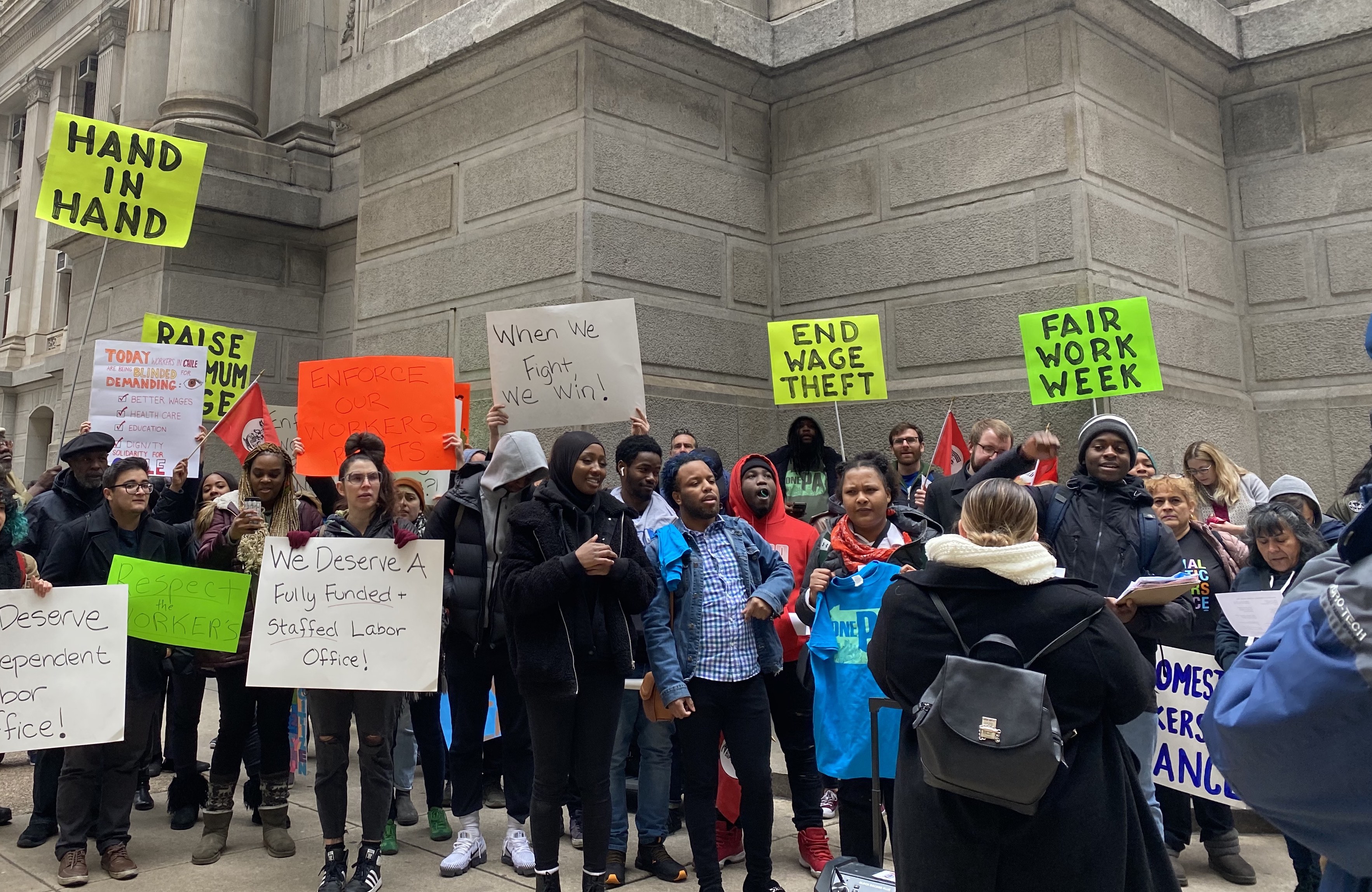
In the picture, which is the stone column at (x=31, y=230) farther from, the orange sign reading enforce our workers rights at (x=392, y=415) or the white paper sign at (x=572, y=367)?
the white paper sign at (x=572, y=367)

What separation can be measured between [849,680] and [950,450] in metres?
3.43

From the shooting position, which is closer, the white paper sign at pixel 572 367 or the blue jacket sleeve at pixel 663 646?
the blue jacket sleeve at pixel 663 646

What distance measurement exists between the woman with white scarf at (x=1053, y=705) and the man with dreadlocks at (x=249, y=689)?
3.40 meters

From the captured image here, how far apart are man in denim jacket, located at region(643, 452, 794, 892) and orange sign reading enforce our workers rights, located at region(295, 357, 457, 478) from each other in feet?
6.73

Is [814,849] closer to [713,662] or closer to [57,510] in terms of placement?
[713,662]

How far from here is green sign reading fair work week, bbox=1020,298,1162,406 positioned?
6.55 metres

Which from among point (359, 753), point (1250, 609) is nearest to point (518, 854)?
point (359, 753)

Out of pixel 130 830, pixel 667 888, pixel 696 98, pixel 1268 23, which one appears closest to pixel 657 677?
pixel 667 888

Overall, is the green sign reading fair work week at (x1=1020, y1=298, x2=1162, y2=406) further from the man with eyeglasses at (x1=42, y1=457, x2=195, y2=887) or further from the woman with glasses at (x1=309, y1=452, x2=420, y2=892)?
the man with eyeglasses at (x1=42, y1=457, x2=195, y2=887)

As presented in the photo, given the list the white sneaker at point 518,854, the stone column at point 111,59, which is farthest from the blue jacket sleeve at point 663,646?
the stone column at point 111,59

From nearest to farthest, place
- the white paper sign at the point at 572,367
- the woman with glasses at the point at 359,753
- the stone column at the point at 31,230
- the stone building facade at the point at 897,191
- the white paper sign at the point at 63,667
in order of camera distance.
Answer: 1. the woman with glasses at the point at 359,753
2. the white paper sign at the point at 63,667
3. the white paper sign at the point at 572,367
4. the stone building facade at the point at 897,191
5. the stone column at the point at 31,230

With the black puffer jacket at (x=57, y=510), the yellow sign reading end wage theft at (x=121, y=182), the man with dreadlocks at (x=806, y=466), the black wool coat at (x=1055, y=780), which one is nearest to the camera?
the black wool coat at (x=1055, y=780)

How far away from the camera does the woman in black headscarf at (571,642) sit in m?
3.96

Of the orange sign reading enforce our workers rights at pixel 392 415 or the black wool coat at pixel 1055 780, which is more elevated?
the orange sign reading enforce our workers rights at pixel 392 415
